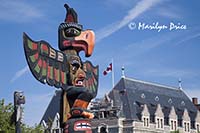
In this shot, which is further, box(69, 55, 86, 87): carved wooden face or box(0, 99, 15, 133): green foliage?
box(0, 99, 15, 133): green foliage

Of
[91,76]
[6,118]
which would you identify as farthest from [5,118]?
[91,76]

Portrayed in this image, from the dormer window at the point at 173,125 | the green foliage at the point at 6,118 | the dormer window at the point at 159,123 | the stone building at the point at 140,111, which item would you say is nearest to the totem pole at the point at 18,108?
the green foliage at the point at 6,118

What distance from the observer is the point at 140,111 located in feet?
218

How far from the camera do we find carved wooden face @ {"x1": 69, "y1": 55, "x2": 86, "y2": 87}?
2745 centimetres

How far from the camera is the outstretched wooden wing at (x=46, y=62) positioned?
25.5 meters

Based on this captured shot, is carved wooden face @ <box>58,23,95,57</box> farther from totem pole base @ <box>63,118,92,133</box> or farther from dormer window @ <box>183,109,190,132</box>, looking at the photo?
dormer window @ <box>183,109,190,132</box>

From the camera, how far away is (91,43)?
96.4 ft

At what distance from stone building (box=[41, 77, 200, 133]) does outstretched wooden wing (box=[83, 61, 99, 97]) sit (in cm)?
3053

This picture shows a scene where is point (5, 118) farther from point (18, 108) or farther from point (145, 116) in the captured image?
point (145, 116)

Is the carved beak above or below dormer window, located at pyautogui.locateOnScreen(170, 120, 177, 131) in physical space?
above

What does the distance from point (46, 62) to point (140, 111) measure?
135 ft

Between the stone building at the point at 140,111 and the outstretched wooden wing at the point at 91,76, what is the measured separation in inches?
1202

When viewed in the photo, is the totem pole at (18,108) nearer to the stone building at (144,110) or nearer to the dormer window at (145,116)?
the stone building at (144,110)

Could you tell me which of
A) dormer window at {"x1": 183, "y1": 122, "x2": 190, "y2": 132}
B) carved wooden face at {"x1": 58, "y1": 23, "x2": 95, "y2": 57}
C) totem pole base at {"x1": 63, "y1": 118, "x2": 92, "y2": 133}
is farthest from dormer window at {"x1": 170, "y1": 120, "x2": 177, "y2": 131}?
totem pole base at {"x1": 63, "y1": 118, "x2": 92, "y2": 133}
